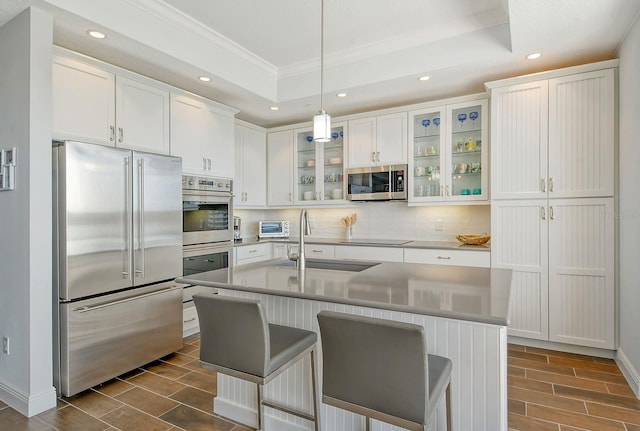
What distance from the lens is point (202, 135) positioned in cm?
380

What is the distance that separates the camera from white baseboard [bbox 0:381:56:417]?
224 centimetres

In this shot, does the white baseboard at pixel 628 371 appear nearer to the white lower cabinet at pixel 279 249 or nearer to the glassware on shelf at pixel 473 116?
the glassware on shelf at pixel 473 116

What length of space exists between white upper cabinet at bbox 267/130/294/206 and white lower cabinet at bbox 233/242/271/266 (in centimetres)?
69

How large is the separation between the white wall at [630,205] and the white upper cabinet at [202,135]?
12.0 ft

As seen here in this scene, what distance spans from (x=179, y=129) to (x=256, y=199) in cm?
160

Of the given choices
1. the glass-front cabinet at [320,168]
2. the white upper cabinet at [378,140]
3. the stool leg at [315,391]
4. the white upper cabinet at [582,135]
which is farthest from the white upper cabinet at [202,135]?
the white upper cabinet at [582,135]

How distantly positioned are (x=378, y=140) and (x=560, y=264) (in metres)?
2.22

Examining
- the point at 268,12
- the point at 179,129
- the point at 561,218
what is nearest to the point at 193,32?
the point at 268,12

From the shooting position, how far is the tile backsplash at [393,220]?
13.4ft

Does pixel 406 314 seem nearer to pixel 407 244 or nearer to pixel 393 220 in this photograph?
pixel 407 244

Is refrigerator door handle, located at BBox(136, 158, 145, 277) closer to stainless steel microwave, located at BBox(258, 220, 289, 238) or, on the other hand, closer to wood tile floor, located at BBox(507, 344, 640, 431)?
stainless steel microwave, located at BBox(258, 220, 289, 238)

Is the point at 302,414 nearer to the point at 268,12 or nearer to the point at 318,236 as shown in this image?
the point at 268,12

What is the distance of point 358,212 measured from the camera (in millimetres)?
4746

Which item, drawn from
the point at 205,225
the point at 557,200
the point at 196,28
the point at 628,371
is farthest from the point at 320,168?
the point at 628,371
